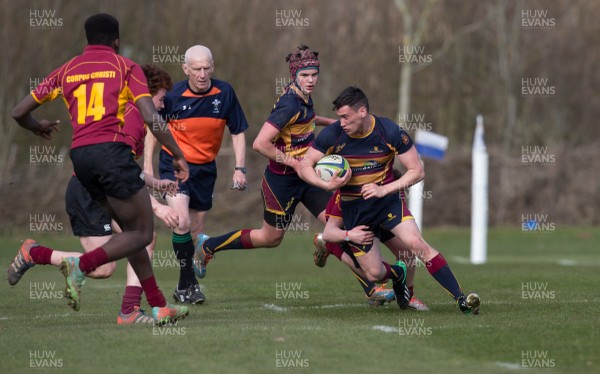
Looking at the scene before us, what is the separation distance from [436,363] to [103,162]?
2974mm

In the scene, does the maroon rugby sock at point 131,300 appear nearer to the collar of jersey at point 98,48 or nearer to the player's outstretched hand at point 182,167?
the player's outstretched hand at point 182,167

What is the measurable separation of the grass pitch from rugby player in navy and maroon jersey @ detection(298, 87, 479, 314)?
0.43 m

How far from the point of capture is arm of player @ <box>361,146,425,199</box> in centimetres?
959

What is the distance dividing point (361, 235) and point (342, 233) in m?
0.23

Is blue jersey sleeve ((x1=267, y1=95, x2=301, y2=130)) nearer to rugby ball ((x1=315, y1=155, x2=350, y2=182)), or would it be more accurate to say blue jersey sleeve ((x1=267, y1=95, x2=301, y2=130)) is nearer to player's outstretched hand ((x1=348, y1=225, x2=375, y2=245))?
rugby ball ((x1=315, y1=155, x2=350, y2=182))

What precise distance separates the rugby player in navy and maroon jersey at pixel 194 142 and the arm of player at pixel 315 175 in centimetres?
157

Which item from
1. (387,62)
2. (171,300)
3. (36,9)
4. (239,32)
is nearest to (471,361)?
(171,300)

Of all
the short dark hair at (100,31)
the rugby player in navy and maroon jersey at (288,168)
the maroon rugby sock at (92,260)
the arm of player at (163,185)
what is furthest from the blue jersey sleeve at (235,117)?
the maroon rugby sock at (92,260)

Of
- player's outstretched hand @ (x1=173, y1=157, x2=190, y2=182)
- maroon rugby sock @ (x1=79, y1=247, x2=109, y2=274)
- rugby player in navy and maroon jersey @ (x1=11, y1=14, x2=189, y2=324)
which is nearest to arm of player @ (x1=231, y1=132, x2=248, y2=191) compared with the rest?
player's outstretched hand @ (x1=173, y1=157, x2=190, y2=182)

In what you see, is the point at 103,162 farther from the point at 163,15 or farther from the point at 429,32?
the point at 429,32

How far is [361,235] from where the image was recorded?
32.4 ft

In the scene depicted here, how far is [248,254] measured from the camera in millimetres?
23656

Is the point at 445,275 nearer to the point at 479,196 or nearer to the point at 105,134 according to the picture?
the point at 105,134

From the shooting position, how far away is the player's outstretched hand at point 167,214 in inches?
411
